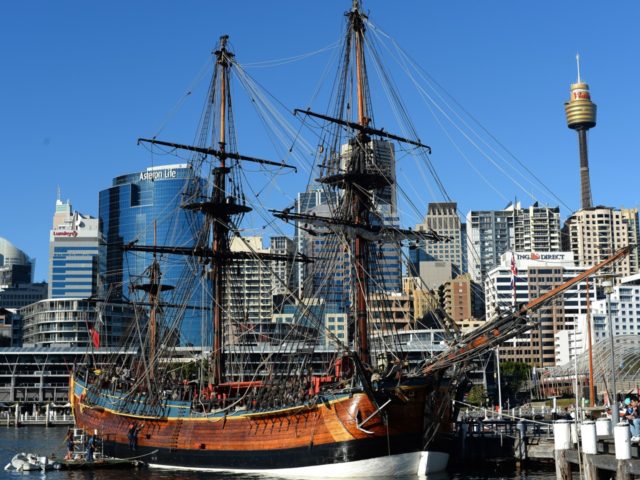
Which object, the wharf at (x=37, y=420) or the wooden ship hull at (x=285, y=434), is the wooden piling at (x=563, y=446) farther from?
the wharf at (x=37, y=420)

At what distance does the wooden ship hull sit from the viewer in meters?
47.2

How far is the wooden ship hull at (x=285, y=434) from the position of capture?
155 feet

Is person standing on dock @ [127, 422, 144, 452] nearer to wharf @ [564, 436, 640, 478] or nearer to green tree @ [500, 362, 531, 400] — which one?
wharf @ [564, 436, 640, 478]

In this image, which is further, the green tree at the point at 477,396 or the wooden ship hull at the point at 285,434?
the green tree at the point at 477,396

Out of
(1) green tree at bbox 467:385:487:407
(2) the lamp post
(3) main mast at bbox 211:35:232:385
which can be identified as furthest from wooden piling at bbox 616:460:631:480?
(1) green tree at bbox 467:385:487:407

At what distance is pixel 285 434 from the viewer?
50.6 metres

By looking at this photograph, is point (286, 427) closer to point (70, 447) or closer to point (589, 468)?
point (70, 447)

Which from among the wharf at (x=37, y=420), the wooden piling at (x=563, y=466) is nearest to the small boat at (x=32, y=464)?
the wooden piling at (x=563, y=466)

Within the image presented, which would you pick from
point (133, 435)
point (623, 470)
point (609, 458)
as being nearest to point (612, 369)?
point (609, 458)

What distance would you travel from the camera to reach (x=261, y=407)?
52.1 metres

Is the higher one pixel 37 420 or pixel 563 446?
pixel 563 446

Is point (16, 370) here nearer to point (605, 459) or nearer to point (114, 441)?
point (114, 441)

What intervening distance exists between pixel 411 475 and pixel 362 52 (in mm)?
28052

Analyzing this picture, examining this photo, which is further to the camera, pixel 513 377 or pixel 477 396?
pixel 513 377
